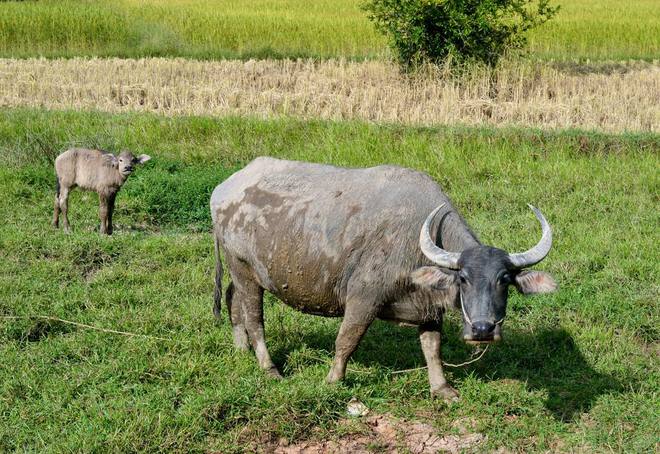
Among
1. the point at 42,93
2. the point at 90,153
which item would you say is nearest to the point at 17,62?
the point at 42,93

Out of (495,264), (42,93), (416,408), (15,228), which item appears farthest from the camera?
(42,93)

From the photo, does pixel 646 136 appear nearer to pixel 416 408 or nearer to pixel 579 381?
pixel 579 381

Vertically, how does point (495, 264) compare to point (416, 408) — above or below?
above

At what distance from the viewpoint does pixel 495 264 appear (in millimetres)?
4430

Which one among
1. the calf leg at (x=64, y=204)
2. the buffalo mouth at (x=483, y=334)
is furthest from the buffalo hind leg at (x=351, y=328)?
the calf leg at (x=64, y=204)

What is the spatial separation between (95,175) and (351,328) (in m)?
4.28

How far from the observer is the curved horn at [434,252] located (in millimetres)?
4551

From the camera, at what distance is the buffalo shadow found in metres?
5.24

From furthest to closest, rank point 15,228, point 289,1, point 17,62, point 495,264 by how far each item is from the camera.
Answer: point 289,1
point 17,62
point 15,228
point 495,264

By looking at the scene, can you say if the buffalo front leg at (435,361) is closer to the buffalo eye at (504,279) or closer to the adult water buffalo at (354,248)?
the adult water buffalo at (354,248)

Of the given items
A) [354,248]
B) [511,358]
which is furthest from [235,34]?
[354,248]

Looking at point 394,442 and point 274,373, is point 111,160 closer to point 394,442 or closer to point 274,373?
point 274,373

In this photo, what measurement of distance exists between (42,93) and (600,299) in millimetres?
11049

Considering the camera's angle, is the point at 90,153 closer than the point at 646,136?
Yes
